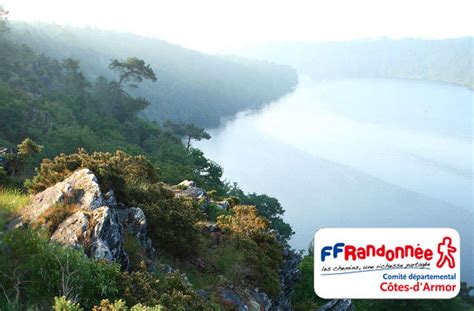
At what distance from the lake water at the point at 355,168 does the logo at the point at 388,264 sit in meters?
57.6

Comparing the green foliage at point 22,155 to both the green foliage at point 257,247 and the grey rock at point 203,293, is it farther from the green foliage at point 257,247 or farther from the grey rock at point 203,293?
the grey rock at point 203,293

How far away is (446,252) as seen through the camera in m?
10.2

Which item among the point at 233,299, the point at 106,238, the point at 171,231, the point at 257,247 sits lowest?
the point at 233,299

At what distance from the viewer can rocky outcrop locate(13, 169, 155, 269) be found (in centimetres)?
905

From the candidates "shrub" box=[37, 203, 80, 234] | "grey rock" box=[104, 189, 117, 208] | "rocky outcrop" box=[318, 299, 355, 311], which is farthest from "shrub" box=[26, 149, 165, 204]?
"rocky outcrop" box=[318, 299, 355, 311]

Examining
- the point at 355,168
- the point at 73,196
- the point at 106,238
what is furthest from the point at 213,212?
the point at 355,168

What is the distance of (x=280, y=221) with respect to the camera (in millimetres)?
55688

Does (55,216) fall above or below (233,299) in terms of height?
above

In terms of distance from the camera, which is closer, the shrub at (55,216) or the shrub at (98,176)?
the shrub at (55,216)

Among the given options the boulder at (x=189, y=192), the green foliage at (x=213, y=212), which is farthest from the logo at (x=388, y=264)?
the boulder at (x=189, y=192)

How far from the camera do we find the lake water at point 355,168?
260 feet

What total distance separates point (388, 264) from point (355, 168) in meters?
102

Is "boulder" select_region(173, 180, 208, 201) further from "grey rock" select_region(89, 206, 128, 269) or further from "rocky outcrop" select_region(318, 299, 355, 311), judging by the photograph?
"grey rock" select_region(89, 206, 128, 269)

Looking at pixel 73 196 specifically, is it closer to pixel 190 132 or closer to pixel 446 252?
pixel 446 252
